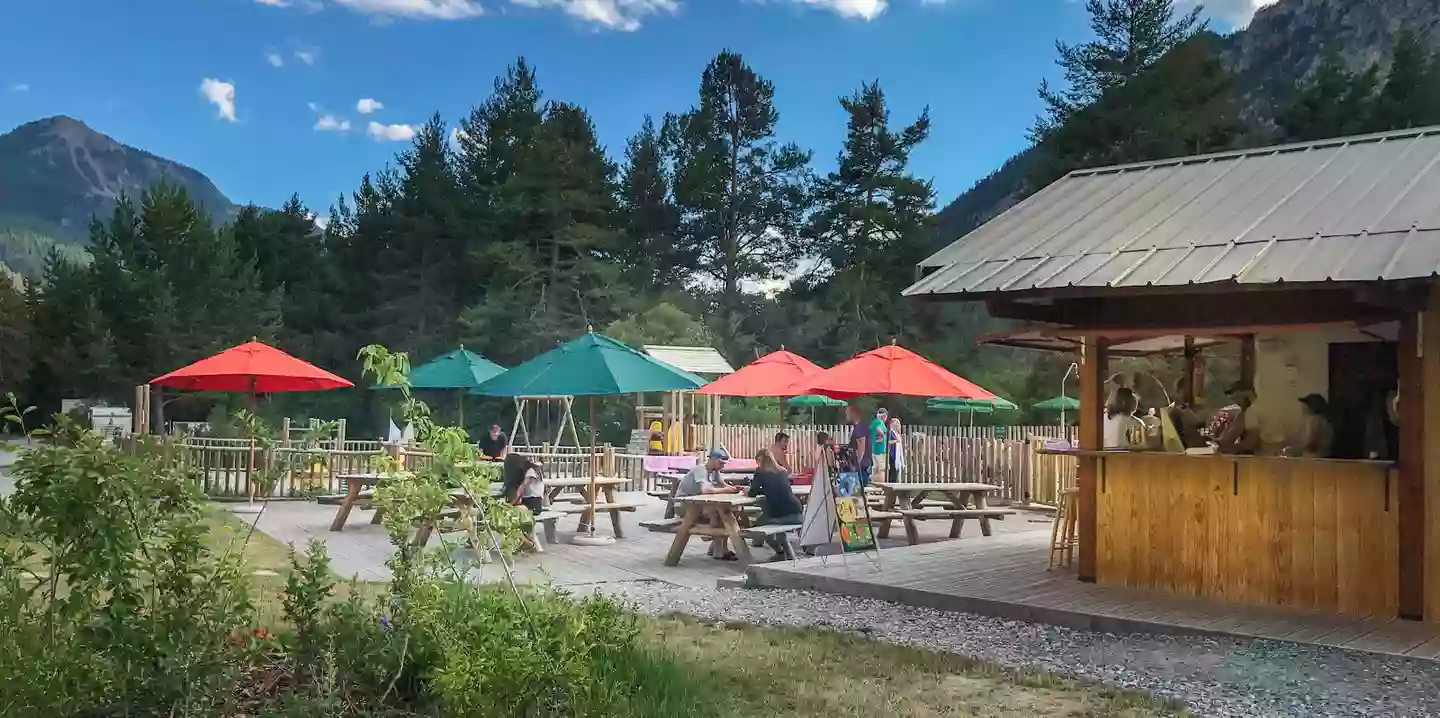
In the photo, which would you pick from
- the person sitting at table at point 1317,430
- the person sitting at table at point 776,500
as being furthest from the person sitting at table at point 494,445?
the person sitting at table at point 1317,430

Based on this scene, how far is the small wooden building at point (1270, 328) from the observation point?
6789 mm

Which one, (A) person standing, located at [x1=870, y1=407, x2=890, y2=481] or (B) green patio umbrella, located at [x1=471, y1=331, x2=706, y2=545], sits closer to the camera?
(B) green patio umbrella, located at [x1=471, y1=331, x2=706, y2=545]

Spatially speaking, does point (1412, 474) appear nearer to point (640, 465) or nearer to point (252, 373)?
point (640, 465)

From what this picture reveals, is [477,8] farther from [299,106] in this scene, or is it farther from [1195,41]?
[1195,41]

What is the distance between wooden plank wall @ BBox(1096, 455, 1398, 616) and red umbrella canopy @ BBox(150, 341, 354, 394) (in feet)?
40.7

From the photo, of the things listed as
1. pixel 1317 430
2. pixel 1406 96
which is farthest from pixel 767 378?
pixel 1406 96

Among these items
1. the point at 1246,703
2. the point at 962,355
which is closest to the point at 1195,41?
the point at 962,355

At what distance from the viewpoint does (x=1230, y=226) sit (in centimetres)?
777

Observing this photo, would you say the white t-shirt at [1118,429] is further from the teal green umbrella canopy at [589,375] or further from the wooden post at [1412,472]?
the teal green umbrella canopy at [589,375]

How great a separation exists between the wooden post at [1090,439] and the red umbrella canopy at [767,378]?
20.6 ft

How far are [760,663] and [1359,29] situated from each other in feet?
222

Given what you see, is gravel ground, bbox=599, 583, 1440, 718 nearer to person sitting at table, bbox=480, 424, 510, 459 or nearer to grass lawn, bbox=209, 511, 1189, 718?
grass lawn, bbox=209, 511, 1189, 718

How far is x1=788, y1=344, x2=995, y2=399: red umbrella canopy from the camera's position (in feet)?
42.9

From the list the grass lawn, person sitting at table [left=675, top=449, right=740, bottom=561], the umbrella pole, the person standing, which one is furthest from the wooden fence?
the grass lawn
